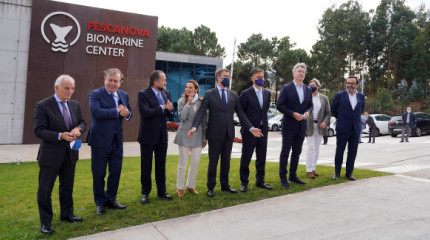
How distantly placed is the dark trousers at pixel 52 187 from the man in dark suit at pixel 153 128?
1.04m

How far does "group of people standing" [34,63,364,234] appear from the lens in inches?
144

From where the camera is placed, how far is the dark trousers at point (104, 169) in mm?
4195

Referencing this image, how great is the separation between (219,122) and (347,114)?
2.64 m

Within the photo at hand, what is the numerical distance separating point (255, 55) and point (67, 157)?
171 feet

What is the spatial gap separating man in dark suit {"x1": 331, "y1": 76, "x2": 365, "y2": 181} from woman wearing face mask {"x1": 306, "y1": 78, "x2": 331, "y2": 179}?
291 mm

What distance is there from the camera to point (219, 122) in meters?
4.97

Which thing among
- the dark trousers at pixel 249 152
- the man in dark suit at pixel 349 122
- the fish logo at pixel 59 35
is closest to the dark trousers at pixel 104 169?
the dark trousers at pixel 249 152

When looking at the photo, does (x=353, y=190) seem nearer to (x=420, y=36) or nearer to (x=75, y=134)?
(x=75, y=134)

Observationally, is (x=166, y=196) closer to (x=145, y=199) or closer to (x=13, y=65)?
(x=145, y=199)

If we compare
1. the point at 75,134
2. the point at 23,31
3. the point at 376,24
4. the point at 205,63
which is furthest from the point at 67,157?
the point at 376,24

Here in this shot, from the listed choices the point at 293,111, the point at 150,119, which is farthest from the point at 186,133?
the point at 293,111

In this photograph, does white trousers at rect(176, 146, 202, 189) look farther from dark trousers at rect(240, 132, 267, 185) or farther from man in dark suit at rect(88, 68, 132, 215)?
man in dark suit at rect(88, 68, 132, 215)

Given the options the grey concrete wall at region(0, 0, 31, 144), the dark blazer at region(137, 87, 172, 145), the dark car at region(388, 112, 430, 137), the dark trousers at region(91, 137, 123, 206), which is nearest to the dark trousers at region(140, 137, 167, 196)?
the dark blazer at region(137, 87, 172, 145)

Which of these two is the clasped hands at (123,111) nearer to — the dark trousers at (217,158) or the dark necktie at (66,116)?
the dark necktie at (66,116)
